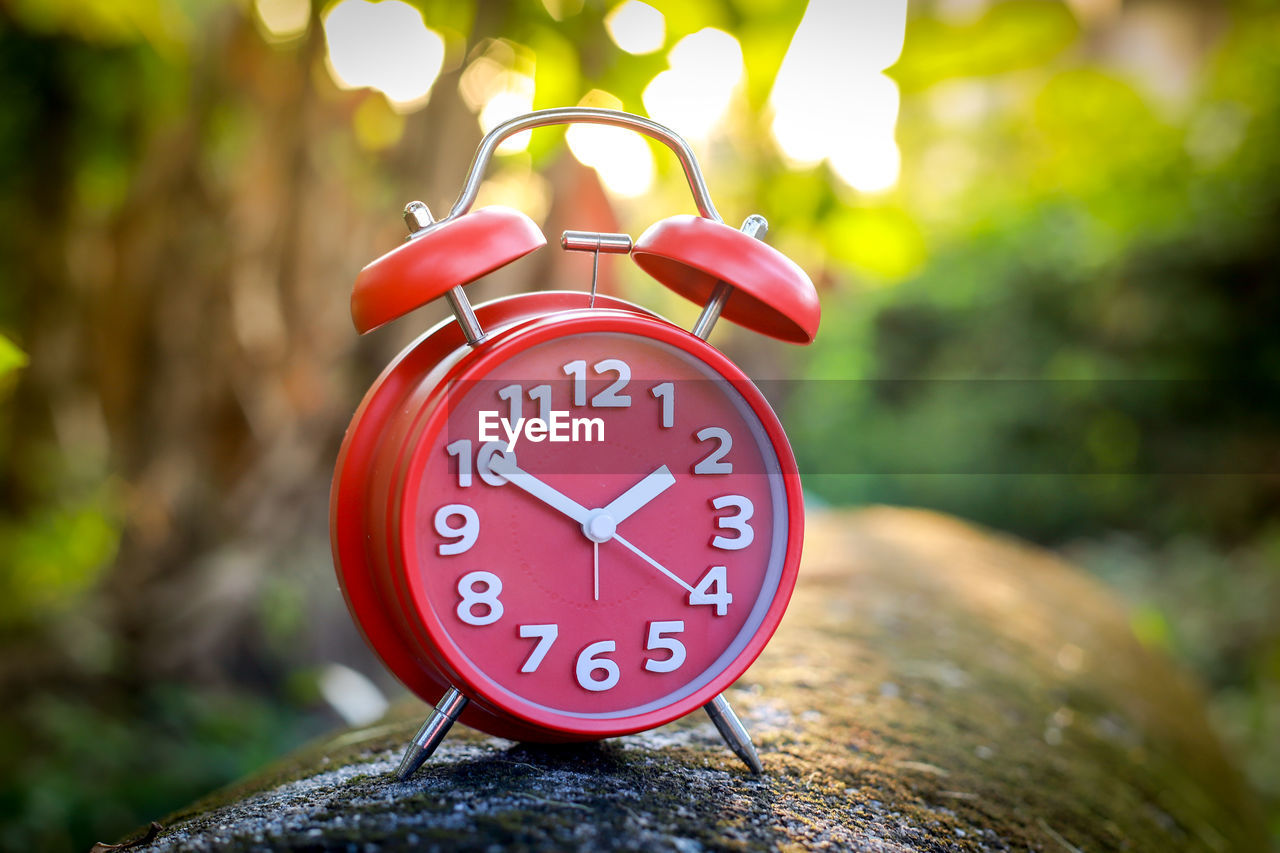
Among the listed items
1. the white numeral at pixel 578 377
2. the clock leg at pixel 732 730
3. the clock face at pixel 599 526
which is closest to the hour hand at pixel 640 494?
the clock face at pixel 599 526

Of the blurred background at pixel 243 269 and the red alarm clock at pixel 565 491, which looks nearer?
the red alarm clock at pixel 565 491

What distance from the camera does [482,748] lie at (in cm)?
115

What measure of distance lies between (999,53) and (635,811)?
4.70 ft

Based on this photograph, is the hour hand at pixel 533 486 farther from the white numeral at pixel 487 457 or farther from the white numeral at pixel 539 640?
the white numeral at pixel 539 640

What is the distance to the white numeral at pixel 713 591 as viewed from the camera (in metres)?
1.10

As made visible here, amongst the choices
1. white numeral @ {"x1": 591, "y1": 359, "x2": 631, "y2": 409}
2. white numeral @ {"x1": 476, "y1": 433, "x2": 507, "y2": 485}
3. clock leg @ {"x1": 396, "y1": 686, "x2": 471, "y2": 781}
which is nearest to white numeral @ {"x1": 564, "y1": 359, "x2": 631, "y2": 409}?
white numeral @ {"x1": 591, "y1": 359, "x2": 631, "y2": 409}

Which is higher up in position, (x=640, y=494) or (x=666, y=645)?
(x=640, y=494)

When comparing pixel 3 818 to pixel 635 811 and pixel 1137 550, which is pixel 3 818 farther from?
pixel 1137 550

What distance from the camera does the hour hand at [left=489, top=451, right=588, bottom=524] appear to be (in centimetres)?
102

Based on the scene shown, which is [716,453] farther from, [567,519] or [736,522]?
[567,519]

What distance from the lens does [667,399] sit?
107 cm

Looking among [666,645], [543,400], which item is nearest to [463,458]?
[543,400]

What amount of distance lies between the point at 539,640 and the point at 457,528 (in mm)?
165

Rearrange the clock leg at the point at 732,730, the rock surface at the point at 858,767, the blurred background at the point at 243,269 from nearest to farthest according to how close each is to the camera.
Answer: the rock surface at the point at 858,767 < the clock leg at the point at 732,730 < the blurred background at the point at 243,269
